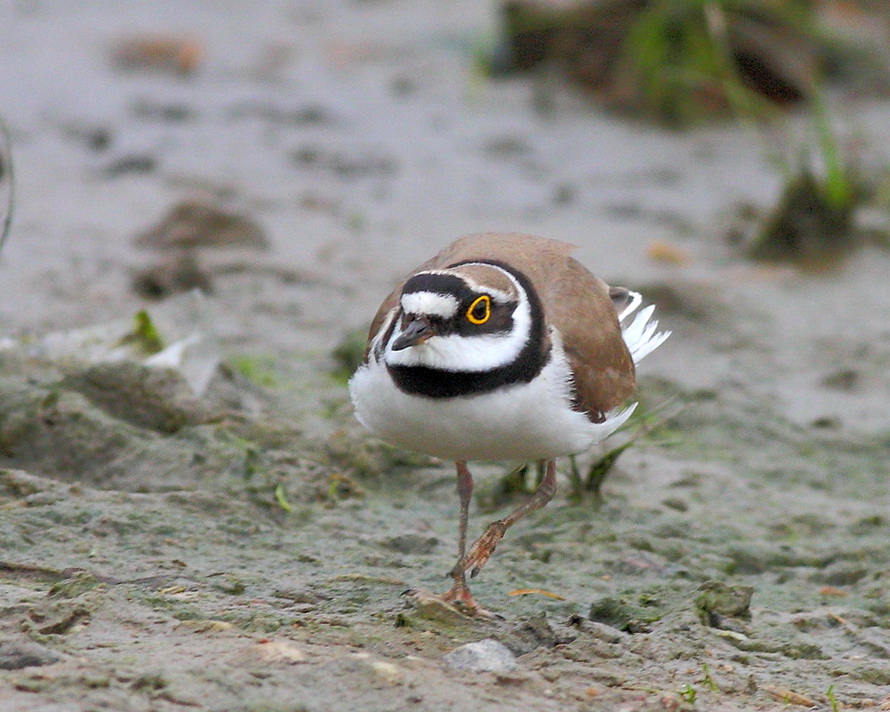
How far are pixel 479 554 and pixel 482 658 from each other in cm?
79

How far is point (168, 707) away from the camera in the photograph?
10.9 feet

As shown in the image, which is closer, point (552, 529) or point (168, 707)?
point (168, 707)

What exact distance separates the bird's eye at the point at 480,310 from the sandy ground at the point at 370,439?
0.88 m

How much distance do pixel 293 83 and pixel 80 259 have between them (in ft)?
13.1

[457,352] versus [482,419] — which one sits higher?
[457,352]

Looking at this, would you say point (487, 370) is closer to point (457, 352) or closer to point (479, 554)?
point (457, 352)

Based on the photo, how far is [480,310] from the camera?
4242 millimetres

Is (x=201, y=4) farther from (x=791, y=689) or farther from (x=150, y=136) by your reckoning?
(x=791, y=689)

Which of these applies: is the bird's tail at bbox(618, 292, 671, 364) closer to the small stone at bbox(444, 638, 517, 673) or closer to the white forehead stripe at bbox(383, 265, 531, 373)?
the white forehead stripe at bbox(383, 265, 531, 373)

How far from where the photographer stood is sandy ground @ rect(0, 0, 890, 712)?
393 cm

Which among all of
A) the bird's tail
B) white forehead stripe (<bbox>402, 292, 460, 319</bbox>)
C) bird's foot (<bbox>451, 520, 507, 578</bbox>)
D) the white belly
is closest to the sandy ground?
bird's foot (<bbox>451, 520, 507, 578</bbox>)

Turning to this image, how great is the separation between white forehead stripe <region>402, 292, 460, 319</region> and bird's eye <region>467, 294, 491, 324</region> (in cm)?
7

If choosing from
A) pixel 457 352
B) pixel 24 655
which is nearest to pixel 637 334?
pixel 457 352

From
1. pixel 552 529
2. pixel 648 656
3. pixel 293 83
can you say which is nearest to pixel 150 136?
pixel 293 83
